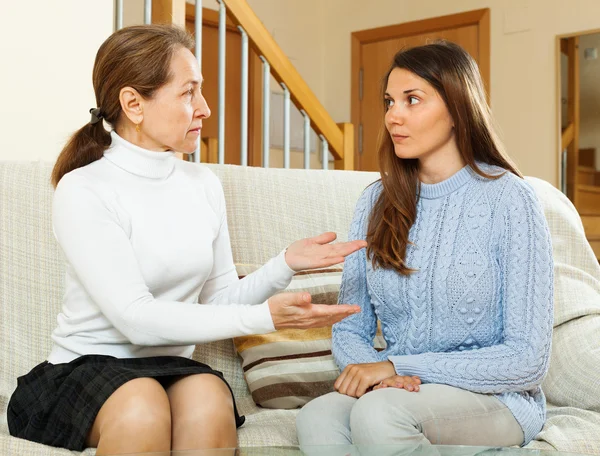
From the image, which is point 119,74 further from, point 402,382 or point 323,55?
point 323,55

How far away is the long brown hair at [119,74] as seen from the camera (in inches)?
62.5

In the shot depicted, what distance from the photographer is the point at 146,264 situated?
1.51m

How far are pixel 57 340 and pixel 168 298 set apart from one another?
0.73 feet

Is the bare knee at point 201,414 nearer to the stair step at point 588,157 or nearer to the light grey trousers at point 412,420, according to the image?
the light grey trousers at point 412,420

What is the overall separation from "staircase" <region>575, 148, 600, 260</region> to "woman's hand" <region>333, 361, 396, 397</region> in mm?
3589

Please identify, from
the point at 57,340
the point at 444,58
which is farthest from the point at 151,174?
the point at 444,58

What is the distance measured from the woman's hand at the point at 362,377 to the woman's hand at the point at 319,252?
210mm

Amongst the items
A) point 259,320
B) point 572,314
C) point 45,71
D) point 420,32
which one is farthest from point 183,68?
point 420,32

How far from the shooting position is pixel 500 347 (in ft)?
4.93

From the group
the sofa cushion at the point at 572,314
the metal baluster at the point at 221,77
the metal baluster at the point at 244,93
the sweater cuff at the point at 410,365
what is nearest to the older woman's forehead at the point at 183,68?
the sweater cuff at the point at 410,365

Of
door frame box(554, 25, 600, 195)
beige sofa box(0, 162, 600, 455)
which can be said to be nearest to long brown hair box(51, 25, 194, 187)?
beige sofa box(0, 162, 600, 455)

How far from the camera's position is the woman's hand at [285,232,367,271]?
1502 mm

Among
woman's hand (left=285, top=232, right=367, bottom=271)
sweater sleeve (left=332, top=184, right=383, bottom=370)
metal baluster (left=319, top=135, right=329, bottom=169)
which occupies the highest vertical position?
metal baluster (left=319, top=135, right=329, bottom=169)

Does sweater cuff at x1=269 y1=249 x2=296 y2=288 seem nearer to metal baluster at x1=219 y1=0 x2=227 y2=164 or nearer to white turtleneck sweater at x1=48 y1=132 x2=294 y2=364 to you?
white turtleneck sweater at x1=48 y1=132 x2=294 y2=364
